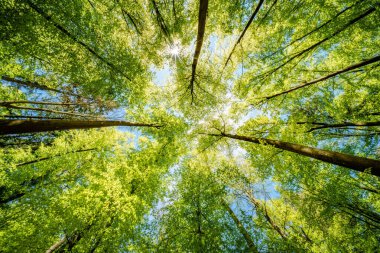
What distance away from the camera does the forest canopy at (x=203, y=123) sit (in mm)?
4906

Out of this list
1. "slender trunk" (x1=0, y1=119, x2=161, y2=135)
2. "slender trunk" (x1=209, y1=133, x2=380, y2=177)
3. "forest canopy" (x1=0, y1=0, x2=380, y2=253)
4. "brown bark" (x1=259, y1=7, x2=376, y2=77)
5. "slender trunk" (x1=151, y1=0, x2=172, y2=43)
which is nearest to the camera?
"slender trunk" (x1=0, y1=119, x2=161, y2=135)

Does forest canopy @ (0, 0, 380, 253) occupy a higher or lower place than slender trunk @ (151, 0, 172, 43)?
lower

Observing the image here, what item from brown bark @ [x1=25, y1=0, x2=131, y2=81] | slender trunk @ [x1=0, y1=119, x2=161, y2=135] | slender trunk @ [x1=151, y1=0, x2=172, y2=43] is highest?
slender trunk @ [x1=151, y1=0, x2=172, y2=43]

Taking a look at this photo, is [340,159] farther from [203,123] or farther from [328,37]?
[203,123]

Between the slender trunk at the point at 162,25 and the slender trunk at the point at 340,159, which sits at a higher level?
the slender trunk at the point at 162,25

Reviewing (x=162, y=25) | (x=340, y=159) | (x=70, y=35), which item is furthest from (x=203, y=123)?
(x=70, y=35)

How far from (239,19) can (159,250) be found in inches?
337

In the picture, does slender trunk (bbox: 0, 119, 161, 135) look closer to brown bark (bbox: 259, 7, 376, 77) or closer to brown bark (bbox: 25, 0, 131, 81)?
brown bark (bbox: 25, 0, 131, 81)

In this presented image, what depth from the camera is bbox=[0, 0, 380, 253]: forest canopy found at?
4906 millimetres

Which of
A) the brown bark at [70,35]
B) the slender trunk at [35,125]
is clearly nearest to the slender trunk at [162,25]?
the brown bark at [70,35]

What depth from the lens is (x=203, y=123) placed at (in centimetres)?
978

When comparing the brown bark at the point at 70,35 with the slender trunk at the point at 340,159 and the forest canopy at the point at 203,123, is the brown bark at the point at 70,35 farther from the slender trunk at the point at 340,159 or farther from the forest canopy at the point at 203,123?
the slender trunk at the point at 340,159

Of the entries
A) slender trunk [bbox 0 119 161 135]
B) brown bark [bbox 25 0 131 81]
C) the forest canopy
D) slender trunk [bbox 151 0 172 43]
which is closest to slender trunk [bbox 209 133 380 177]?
the forest canopy

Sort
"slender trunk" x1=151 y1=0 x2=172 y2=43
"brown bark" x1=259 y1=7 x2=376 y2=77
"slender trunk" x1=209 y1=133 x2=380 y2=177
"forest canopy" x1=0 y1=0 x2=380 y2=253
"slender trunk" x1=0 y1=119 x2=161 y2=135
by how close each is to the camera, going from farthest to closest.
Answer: "slender trunk" x1=151 y1=0 x2=172 y2=43, "forest canopy" x1=0 y1=0 x2=380 y2=253, "brown bark" x1=259 y1=7 x2=376 y2=77, "slender trunk" x1=209 y1=133 x2=380 y2=177, "slender trunk" x1=0 y1=119 x2=161 y2=135
